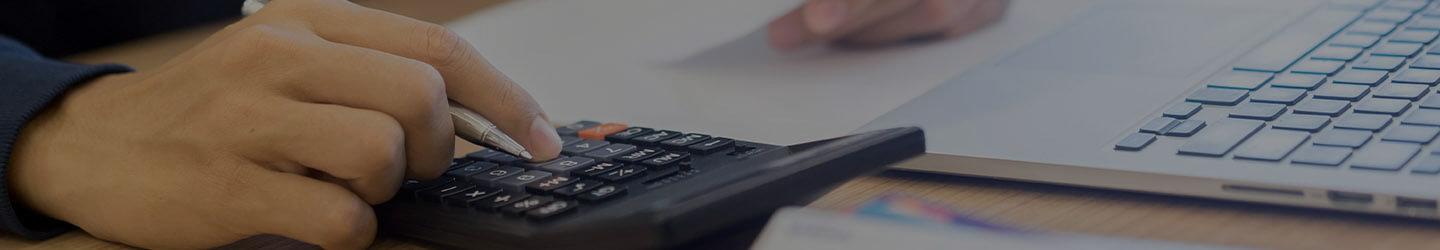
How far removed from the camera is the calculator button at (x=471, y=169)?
0.56 metres

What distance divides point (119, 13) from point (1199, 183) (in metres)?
0.93

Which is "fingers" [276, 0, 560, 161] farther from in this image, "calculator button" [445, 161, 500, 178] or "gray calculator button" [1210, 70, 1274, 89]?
"gray calculator button" [1210, 70, 1274, 89]

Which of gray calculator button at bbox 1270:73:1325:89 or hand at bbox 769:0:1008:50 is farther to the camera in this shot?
hand at bbox 769:0:1008:50

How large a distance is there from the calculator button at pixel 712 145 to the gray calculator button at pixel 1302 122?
0.64 feet

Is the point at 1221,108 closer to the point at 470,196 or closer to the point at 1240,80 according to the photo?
the point at 1240,80

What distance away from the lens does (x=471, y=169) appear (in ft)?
1.87

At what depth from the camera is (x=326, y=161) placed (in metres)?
0.50

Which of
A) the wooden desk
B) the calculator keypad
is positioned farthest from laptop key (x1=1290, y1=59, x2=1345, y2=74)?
the calculator keypad

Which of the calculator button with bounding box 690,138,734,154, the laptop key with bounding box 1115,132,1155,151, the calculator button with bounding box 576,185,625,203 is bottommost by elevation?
the calculator button with bounding box 690,138,734,154

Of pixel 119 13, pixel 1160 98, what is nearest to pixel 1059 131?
pixel 1160 98

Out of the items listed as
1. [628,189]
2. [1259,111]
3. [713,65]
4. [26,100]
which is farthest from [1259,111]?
[26,100]

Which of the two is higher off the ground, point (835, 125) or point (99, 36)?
point (835, 125)

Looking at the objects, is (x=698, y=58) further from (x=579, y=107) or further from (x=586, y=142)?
(x=586, y=142)

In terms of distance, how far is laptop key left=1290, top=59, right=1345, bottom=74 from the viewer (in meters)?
0.54
